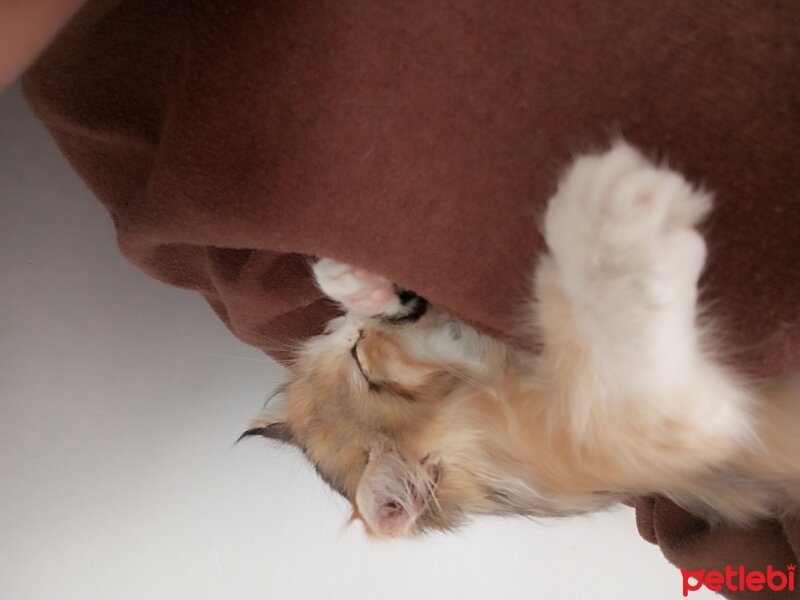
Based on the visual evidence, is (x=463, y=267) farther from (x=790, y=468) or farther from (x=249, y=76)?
(x=790, y=468)

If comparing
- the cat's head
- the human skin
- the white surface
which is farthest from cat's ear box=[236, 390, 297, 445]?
the human skin

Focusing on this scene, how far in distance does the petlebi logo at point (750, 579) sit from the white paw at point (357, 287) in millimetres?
634

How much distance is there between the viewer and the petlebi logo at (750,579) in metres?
1.05

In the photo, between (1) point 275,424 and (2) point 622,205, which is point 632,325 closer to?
(2) point 622,205

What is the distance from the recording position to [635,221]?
72cm

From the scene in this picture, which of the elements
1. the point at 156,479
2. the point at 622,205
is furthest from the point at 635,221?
the point at 156,479

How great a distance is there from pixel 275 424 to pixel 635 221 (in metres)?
0.86

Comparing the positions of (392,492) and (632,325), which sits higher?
(632,325)

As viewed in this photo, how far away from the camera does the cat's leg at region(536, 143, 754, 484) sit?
0.73m

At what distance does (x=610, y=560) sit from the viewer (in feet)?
5.18

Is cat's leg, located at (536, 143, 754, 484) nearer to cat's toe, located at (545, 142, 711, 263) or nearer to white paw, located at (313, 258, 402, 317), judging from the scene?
cat's toe, located at (545, 142, 711, 263)

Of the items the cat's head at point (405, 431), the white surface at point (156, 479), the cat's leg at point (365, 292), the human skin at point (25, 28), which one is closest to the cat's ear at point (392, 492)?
the cat's head at point (405, 431)

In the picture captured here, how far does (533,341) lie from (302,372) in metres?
0.51

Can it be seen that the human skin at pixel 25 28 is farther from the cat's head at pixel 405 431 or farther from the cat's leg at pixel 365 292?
the cat's head at pixel 405 431
